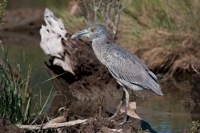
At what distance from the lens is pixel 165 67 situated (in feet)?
42.7

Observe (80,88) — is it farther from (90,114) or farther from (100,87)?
(90,114)

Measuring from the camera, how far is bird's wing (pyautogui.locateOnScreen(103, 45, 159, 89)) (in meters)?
7.46

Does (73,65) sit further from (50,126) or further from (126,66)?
(50,126)

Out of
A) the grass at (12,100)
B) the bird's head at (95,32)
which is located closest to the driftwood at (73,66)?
the bird's head at (95,32)

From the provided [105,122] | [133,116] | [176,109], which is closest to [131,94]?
[176,109]

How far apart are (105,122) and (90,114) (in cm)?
297

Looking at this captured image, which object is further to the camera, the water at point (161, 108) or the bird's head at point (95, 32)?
the water at point (161, 108)

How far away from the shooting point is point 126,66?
754 cm

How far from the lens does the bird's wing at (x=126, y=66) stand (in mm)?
7461

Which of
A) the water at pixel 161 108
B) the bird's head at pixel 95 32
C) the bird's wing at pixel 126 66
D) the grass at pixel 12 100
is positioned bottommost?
the water at pixel 161 108

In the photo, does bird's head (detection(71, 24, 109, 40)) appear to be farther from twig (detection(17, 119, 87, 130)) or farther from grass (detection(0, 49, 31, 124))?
twig (detection(17, 119, 87, 130))

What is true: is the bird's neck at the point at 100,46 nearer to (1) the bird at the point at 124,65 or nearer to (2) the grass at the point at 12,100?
(1) the bird at the point at 124,65

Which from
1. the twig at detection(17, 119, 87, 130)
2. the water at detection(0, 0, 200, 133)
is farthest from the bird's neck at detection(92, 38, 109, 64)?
the twig at detection(17, 119, 87, 130)

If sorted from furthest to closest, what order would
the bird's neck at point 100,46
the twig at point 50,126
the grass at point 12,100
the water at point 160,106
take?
1. the water at point 160,106
2. the bird's neck at point 100,46
3. the grass at point 12,100
4. the twig at point 50,126
